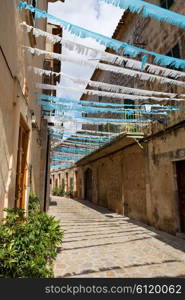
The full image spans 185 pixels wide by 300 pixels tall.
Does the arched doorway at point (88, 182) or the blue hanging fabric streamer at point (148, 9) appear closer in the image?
the blue hanging fabric streamer at point (148, 9)

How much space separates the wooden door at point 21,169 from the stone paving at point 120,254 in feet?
5.47

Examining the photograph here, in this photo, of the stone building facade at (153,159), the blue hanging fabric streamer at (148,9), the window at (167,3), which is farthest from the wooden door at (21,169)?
the window at (167,3)

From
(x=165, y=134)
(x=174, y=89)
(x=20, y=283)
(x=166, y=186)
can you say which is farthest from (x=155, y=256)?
(x=174, y=89)

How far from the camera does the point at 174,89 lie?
24.5 ft

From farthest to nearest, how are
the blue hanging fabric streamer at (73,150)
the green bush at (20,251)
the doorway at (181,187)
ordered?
1. the blue hanging fabric streamer at (73,150)
2. the doorway at (181,187)
3. the green bush at (20,251)

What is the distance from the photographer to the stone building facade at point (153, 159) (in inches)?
280

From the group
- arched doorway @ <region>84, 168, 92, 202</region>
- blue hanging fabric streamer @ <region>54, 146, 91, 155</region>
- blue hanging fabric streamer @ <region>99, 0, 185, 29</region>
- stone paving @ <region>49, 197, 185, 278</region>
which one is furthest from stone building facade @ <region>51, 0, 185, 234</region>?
arched doorway @ <region>84, 168, 92, 202</region>

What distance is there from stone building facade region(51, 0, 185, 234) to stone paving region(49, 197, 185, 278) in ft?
3.59

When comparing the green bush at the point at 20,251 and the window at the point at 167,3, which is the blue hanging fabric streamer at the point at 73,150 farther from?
the green bush at the point at 20,251

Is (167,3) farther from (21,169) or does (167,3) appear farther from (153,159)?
(21,169)

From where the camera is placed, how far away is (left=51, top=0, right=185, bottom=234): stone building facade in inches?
280

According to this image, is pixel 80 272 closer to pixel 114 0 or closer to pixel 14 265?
pixel 14 265

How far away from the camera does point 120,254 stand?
5.05 meters

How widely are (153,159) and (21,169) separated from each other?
5657 mm
